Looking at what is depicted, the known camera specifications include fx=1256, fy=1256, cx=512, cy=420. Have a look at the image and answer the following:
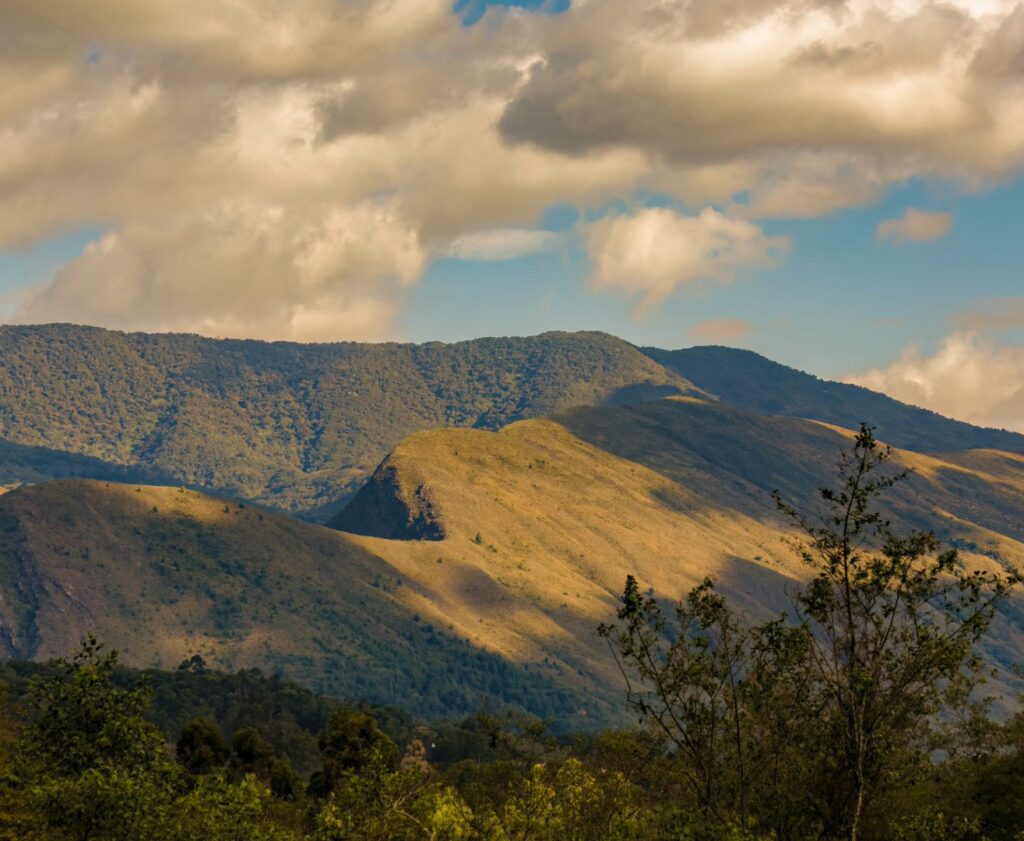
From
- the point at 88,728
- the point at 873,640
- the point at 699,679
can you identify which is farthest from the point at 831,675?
the point at 88,728

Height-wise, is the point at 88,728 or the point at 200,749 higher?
the point at 88,728

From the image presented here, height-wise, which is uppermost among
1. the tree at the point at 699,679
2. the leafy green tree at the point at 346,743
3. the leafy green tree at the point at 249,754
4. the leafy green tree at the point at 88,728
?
the tree at the point at 699,679

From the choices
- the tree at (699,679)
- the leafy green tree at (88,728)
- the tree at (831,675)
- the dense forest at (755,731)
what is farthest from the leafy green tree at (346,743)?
the tree at (831,675)

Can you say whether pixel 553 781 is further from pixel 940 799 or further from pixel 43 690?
pixel 43 690

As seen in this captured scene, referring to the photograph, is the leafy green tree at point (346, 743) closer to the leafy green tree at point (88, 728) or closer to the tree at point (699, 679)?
the leafy green tree at point (88, 728)

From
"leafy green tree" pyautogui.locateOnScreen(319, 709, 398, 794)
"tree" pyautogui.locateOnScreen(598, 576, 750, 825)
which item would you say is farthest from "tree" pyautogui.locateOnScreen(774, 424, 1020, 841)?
"leafy green tree" pyautogui.locateOnScreen(319, 709, 398, 794)

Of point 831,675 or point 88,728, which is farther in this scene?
point 88,728

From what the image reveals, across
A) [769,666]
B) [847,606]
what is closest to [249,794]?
[769,666]

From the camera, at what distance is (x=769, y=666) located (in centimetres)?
6350

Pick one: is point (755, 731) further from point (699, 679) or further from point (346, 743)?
point (346, 743)

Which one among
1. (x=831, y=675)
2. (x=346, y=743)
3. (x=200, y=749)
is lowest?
(x=200, y=749)

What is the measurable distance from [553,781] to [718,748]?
155ft

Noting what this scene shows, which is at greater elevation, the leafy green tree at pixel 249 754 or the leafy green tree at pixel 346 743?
the leafy green tree at pixel 346 743

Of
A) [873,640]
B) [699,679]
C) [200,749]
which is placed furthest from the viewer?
[200,749]
